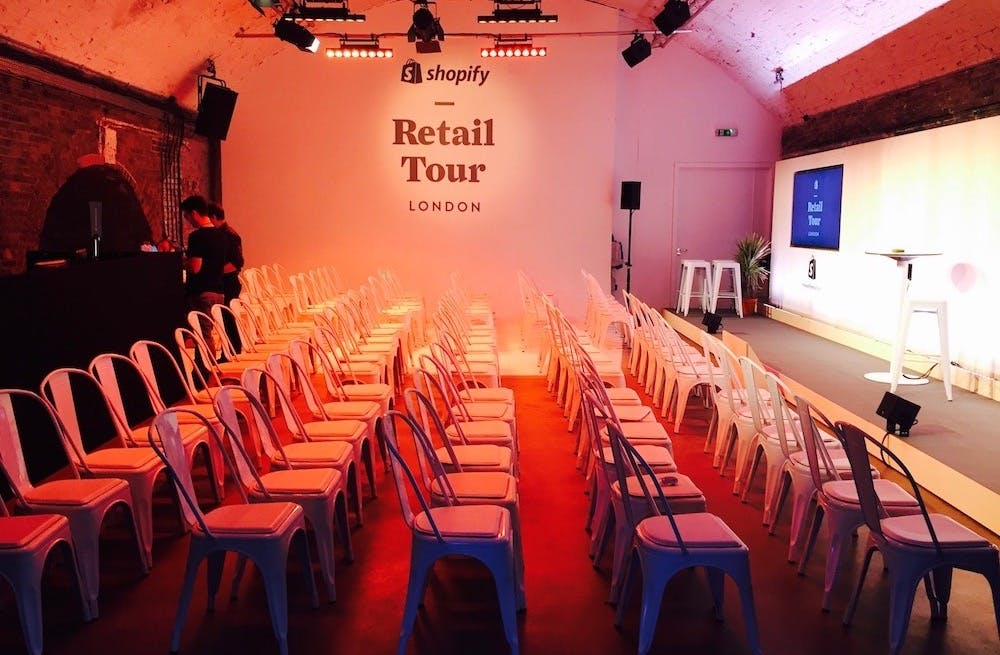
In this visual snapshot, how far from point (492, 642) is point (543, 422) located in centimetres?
340

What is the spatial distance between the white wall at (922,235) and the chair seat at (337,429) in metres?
5.16

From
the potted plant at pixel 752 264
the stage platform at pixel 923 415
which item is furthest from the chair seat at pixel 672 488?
the potted plant at pixel 752 264

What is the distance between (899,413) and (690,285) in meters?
6.35

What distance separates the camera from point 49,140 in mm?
7121

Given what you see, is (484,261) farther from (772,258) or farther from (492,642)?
(492,642)

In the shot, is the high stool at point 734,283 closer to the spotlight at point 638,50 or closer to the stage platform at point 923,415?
the stage platform at point 923,415

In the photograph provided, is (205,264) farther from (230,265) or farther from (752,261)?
(752,261)

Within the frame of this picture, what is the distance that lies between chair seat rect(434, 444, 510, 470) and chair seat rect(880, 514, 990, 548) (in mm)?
1619

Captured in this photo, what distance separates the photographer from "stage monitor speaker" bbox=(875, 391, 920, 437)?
203 inches

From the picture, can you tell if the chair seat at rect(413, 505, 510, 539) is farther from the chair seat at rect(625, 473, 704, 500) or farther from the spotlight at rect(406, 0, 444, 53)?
the spotlight at rect(406, 0, 444, 53)

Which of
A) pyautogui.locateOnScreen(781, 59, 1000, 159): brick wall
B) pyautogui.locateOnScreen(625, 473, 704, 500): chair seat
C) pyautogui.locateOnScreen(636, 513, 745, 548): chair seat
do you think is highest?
pyautogui.locateOnScreen(781, 59, 1000, 159): brick wall

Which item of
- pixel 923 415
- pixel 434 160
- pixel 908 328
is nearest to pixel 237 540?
pixel 923 415

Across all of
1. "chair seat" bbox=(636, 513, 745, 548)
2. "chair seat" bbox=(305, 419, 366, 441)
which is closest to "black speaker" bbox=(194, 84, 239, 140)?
"chair seat" bbox=(305, 419, 366, 441)

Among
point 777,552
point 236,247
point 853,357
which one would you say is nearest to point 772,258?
point 853,357
